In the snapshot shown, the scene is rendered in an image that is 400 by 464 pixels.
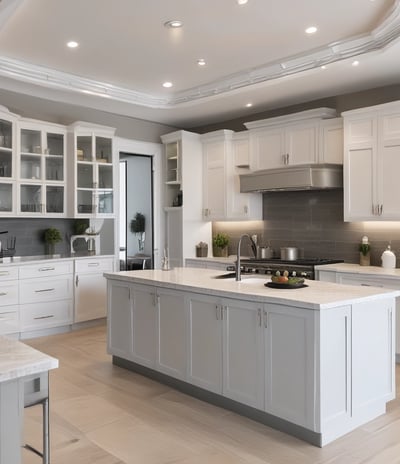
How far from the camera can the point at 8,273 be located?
5.22 m

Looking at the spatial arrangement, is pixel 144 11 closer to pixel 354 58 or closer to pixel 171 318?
pixel 354 58

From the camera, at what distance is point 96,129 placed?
6129 mm

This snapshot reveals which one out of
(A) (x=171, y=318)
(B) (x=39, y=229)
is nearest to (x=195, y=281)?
(A) (x=171, y=318)

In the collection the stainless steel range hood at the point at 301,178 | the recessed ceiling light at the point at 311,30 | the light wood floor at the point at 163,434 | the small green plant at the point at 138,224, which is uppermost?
the recessed ceiling light at the point at 311,30

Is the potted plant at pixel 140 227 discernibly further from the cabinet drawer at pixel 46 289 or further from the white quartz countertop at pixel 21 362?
the white quartz countertop at pixel 21 362

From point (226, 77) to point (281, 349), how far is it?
Answer: 354cm

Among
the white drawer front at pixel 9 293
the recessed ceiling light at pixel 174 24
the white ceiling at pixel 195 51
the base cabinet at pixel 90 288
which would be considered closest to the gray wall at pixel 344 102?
the white ceiling at pixel 195 51

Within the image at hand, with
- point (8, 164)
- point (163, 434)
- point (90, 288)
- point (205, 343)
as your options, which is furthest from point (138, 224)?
point (163, 434)

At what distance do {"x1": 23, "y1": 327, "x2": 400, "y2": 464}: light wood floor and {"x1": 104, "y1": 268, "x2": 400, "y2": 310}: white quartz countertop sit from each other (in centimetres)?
85

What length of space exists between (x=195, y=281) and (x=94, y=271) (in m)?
2.58

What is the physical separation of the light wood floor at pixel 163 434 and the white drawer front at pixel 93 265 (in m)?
2.04

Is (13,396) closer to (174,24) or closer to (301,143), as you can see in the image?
(174,24)

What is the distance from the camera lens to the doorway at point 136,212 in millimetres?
7273

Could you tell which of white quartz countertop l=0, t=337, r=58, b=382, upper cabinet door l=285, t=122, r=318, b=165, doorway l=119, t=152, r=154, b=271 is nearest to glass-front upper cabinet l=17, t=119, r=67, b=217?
doorway l=119, t=152, r=154, b=271
